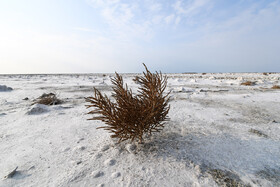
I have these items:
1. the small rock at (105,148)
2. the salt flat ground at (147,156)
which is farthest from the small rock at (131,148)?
the small rock at (105,148)

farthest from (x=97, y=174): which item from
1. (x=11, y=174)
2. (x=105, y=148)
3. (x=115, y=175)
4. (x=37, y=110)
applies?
(x=37, y=110)

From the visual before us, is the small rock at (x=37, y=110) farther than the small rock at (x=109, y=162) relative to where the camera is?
Yes

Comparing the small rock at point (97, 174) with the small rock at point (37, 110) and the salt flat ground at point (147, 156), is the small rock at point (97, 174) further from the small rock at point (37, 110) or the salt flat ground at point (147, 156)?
the small rock at point (37, 110)

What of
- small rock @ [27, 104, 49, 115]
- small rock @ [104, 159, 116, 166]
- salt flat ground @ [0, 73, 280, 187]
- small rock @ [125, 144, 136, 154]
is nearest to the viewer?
salt flat ground @ [0, 73, 280, 187]

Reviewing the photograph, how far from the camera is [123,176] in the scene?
1049 mm

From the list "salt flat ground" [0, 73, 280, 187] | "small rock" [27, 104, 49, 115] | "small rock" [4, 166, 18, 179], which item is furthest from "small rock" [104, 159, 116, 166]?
"small rock" [27, 104, 49, 115]

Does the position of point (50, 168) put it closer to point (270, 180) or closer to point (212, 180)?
point (212, 180)

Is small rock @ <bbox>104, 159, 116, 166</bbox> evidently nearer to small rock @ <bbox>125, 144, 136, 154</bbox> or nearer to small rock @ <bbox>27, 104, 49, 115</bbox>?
small rock @ <bbox>125, 144, 136, 154</bbox>

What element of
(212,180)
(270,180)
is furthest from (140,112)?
(270,180)

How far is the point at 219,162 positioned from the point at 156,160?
0.51 m

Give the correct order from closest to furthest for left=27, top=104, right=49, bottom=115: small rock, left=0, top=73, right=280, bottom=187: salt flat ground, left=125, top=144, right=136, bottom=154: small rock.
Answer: left=0, top=73, right=280, bottom=187: salt flat ground → left=125, top=144, right=136, bottom=154: small rock → left=27, top=104, right=49, bottom=115: small rock

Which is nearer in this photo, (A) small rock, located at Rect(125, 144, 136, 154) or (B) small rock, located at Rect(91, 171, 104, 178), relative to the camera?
(B) small rock, located at Rect(91, 171, 104, 178)

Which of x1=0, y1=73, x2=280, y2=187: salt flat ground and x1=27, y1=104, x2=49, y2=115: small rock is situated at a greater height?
x1=27, y1=104, x2=49, y2=115: small rock

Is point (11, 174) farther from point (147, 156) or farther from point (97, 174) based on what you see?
point (147, 156)
